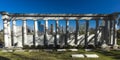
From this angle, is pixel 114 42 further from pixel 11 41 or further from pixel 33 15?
pixel 11 41

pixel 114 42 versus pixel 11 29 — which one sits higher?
pixel 11 29

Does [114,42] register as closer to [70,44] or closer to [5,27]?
[70,44]

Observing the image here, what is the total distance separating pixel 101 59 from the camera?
503 inches

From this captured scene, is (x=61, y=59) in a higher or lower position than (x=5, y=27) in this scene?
lower

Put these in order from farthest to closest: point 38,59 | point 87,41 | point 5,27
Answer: point 87,41 → point 5,27 → point 38,59

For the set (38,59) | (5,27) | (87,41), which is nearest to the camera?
(38,59)

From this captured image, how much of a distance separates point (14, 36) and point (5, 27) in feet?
6.34

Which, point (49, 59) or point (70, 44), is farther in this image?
point (70, 44)

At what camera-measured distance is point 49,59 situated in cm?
1266

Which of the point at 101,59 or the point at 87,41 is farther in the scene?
the point at 87,41

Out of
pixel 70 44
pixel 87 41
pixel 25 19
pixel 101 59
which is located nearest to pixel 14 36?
pixel 25 19

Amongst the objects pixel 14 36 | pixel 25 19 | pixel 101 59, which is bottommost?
pixel 101 59

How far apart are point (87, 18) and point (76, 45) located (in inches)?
162

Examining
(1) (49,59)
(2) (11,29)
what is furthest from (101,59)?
(2) (11,29)
